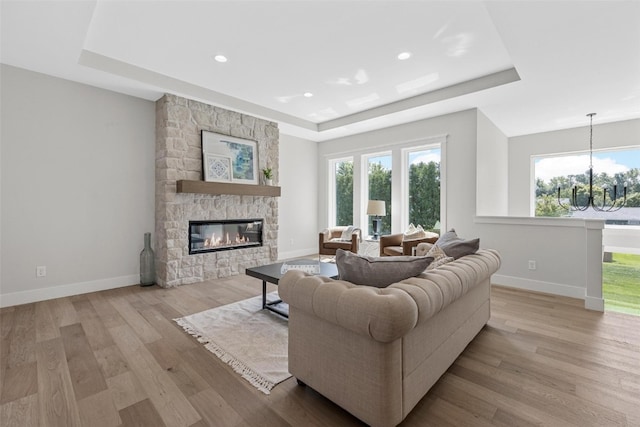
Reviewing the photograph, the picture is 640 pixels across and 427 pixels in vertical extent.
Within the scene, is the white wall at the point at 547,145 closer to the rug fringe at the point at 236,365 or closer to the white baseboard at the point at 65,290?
the rug fringe at the point at 236,365

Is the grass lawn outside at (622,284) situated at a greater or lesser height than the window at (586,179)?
lesser

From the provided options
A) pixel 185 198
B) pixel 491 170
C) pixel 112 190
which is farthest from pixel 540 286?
pixel 112 190

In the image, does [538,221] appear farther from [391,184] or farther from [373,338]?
[373,338]

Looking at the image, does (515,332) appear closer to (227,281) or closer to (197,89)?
(227,281)

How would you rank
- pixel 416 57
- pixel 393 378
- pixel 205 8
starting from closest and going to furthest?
pixel 393 378 → pixel 205 8 → pixel 416 57

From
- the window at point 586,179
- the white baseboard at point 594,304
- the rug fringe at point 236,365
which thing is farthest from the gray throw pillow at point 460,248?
the window at point 586,179

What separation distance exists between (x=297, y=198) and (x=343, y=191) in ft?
3.48

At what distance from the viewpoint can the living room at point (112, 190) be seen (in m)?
3.23

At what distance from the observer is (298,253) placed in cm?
646

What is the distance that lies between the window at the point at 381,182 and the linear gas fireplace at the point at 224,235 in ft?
7.86

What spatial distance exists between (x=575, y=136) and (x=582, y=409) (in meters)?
5.59

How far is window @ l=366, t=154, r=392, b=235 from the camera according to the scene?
18.7ft

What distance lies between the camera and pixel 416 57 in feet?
10.7

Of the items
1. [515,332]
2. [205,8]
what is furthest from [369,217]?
[205,8]
